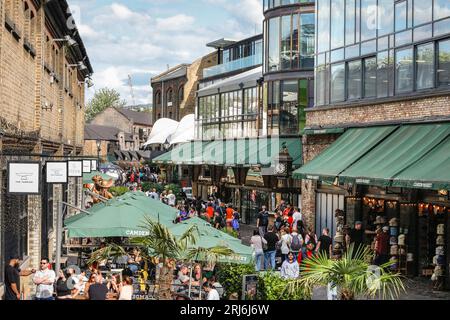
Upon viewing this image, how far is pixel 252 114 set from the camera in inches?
1620

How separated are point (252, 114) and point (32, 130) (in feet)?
71.6

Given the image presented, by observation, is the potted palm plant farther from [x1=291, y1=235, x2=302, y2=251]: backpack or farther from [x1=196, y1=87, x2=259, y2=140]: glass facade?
[x1=196, y1=87, x2=259, y2=140]: glass facade

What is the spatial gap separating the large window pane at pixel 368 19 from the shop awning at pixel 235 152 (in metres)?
8.81

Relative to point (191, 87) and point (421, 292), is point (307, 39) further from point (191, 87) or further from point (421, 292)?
point (191, 87)

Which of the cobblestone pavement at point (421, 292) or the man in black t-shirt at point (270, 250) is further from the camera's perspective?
the man in black t-shirt at point (270, 250)

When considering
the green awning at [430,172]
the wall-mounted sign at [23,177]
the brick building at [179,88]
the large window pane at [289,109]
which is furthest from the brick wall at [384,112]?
the brick building at [179,88]

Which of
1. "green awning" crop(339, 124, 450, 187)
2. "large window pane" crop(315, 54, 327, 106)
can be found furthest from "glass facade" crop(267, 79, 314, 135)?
"green awning" crop(339, 124, 450, 187)

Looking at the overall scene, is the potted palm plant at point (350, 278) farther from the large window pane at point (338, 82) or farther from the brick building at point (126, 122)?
the brick building at point (126, 122)

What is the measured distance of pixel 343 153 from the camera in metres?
24.3

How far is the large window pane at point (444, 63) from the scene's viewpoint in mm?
20547

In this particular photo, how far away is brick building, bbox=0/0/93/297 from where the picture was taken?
15.5m

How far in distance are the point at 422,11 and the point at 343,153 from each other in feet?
16.6
